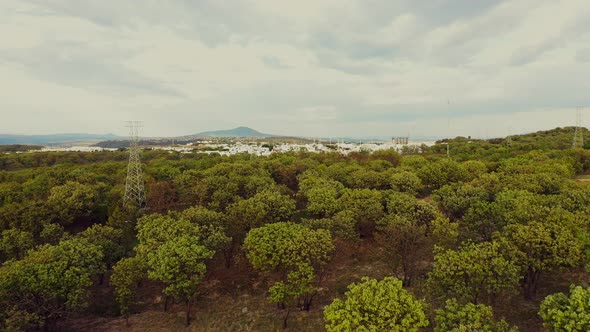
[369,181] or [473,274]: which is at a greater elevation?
[369,181]

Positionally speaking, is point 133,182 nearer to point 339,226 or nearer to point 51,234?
point 51,234

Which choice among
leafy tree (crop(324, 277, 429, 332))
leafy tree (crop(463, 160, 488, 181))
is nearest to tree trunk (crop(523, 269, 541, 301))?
leafy tree (crop(324, 277, 429, 332))

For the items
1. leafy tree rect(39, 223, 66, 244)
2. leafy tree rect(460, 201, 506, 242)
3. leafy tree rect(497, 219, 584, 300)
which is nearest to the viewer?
leafy tree rect(497, 219, 584, 300)

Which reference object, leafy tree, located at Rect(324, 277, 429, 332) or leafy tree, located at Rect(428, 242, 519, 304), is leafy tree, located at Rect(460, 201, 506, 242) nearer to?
leafy tree, located at Rect(428, 242, 519, 304)

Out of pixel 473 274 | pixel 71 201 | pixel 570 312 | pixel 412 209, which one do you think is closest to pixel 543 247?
pixel 473 274

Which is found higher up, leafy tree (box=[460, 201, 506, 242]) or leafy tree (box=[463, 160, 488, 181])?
leafy tree (box=[463, 160, 488, 181])

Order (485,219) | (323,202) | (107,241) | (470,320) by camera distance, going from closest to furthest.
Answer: (470,320), (107,241), (485,219), (323,202)

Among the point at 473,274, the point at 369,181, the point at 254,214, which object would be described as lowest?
the point at 473,274
